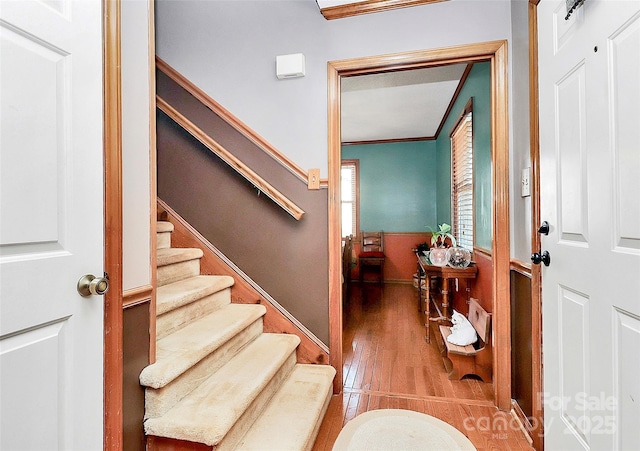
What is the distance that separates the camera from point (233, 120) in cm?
228

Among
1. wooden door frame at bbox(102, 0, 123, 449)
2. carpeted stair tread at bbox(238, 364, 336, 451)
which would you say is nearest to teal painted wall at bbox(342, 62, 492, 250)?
carpeted stair tread at bbox(238, 364, 336, 451)

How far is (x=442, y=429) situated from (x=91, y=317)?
1678mm

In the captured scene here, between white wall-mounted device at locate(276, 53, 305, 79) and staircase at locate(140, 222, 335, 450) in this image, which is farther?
white wall-mounted device at locate(276, 53, 305, 79)

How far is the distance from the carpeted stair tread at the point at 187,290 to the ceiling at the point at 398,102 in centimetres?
205

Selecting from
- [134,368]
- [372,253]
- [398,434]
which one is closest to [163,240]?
[134,368]

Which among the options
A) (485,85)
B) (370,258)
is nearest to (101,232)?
(485,85)

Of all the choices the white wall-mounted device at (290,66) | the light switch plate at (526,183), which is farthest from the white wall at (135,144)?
the light switch plate at (526,183)

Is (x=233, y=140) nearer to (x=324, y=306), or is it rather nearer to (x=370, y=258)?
(x=324, y=306)

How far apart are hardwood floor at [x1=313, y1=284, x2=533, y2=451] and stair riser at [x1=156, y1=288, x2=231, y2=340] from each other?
35.3 inches

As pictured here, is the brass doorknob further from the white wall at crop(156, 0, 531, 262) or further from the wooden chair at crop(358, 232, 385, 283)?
the wooden chair at crop(358, 232, 385, 283)

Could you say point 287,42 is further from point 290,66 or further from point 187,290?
point 187,290

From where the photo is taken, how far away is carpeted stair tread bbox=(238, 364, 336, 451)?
1.38m

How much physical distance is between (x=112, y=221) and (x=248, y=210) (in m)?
1.25

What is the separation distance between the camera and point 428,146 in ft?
19.6
